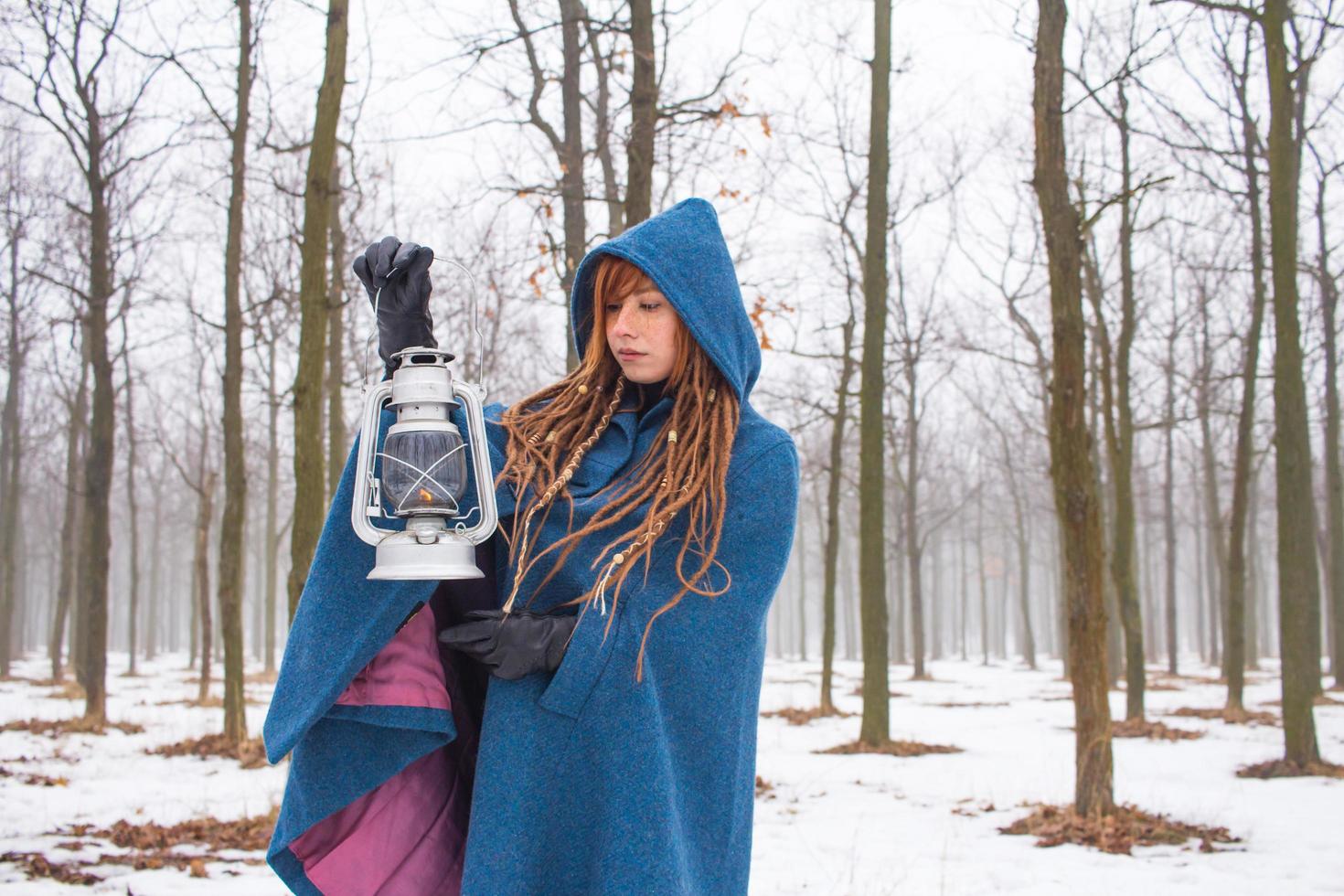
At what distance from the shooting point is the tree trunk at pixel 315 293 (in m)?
7.57

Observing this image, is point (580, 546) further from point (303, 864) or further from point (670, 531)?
point (303, 864)

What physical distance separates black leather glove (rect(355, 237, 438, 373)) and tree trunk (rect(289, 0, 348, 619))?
5830mm

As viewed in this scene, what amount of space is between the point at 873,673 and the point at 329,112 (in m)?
7.52

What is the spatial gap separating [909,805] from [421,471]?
7.43 metres

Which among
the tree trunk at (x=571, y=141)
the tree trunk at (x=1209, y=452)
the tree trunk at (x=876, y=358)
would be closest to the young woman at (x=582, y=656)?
the tree trunk at (x=571, y=141)

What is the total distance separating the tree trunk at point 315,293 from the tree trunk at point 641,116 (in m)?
2.05

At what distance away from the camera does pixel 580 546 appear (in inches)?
85.6

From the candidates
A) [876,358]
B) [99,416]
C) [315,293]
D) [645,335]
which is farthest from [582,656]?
[99,416]

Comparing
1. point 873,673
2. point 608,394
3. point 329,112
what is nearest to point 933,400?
point 873,673

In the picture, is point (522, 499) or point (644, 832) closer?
point (644, 832)

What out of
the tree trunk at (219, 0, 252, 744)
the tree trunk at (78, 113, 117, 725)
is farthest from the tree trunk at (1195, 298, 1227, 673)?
the tree trunk at (78, 113, 117, 725)

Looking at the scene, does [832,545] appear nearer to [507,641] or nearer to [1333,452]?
[1333,452]

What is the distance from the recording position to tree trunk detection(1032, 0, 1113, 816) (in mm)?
7199

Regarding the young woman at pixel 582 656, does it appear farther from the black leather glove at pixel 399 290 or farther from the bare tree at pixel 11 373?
the bare tree at pixel 11 373
